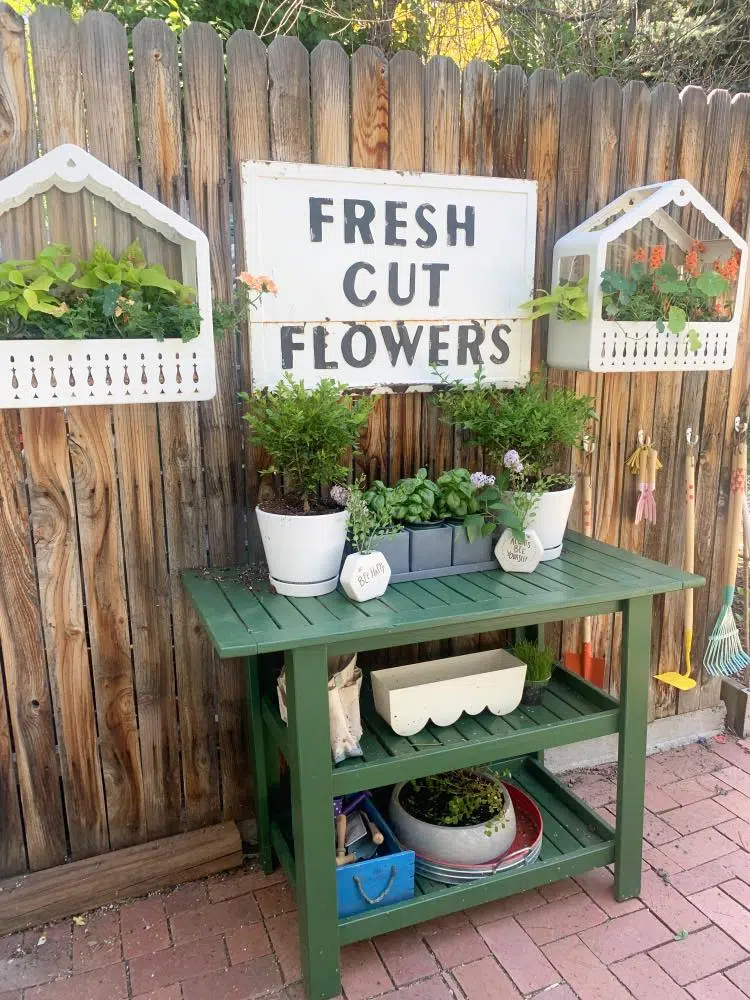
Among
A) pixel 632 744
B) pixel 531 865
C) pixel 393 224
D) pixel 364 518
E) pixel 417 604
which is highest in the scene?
pixel 393 224

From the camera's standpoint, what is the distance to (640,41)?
5.41 metres

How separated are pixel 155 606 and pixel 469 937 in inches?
53.9

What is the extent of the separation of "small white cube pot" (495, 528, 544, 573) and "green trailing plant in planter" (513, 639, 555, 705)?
1.26 feet

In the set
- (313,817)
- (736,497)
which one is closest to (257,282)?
(313,817)

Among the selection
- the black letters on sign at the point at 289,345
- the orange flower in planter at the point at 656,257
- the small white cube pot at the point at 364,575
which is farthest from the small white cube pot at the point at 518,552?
the orange flower in planter at the point at 656,257

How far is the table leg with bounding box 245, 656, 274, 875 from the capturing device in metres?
2.42

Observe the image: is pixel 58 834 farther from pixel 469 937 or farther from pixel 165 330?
pixel 165 330

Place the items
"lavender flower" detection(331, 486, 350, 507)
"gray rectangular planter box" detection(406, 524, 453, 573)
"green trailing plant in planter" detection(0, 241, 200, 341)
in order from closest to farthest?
"green trailing plant in planter" detection(0, 241, 200, 341)
"lavender flower" detection(331, 486, 350, 507)
"gray rectangular planter box" detection(406, 524, 453, 573)

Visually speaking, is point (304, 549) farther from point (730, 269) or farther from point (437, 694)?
point (730, 269)

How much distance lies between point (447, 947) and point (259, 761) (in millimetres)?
781

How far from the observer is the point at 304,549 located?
2.05 meters

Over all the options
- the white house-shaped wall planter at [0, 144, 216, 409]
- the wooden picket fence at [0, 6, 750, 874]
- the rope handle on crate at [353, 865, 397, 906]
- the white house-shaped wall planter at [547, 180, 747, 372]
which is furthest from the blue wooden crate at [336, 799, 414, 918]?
the white house-shaped wall planter at [547, 180, 747, 372]

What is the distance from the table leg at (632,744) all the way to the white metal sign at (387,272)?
0.93m

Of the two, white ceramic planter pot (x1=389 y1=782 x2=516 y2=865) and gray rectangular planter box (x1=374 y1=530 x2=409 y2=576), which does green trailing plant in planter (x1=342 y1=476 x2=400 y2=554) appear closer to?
gray rectangular planter box (x1=374 y1=530 x2=409 y2=576)
